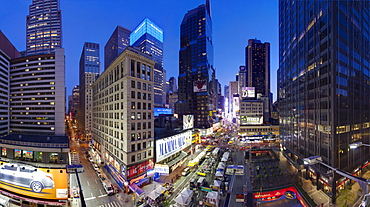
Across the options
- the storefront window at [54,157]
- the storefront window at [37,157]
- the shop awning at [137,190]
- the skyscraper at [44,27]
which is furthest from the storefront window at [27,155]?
the skyscraper at [44,27]

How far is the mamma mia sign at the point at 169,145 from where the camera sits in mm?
42181

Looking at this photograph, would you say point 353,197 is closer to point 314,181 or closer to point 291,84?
point 314,181

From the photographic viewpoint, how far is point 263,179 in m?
38.1

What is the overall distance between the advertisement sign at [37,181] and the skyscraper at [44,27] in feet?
396

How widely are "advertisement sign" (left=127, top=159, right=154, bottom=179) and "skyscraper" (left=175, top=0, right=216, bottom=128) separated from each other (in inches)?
2812

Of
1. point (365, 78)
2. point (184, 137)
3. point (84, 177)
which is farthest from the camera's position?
point (184, 137)

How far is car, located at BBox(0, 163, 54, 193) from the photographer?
96.2 ft

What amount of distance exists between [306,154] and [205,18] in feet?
394

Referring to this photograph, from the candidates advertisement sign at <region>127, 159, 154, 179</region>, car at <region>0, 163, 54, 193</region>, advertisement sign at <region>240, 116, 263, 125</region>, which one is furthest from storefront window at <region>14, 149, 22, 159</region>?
advertisement sign at <region>240, 116, 263, 125</region>

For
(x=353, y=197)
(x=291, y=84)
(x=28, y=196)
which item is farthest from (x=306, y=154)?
(x=28, y=196)

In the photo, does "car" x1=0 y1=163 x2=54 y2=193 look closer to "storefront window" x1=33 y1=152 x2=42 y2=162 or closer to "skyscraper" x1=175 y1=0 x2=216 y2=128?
"storefront window" x1=33 y1=152 x2=42 y2=162

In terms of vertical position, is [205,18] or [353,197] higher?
[205,18]

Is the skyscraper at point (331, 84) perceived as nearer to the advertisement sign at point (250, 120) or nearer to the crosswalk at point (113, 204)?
the crosswalk at point (113, 204)

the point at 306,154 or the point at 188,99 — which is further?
the point at 188,99
